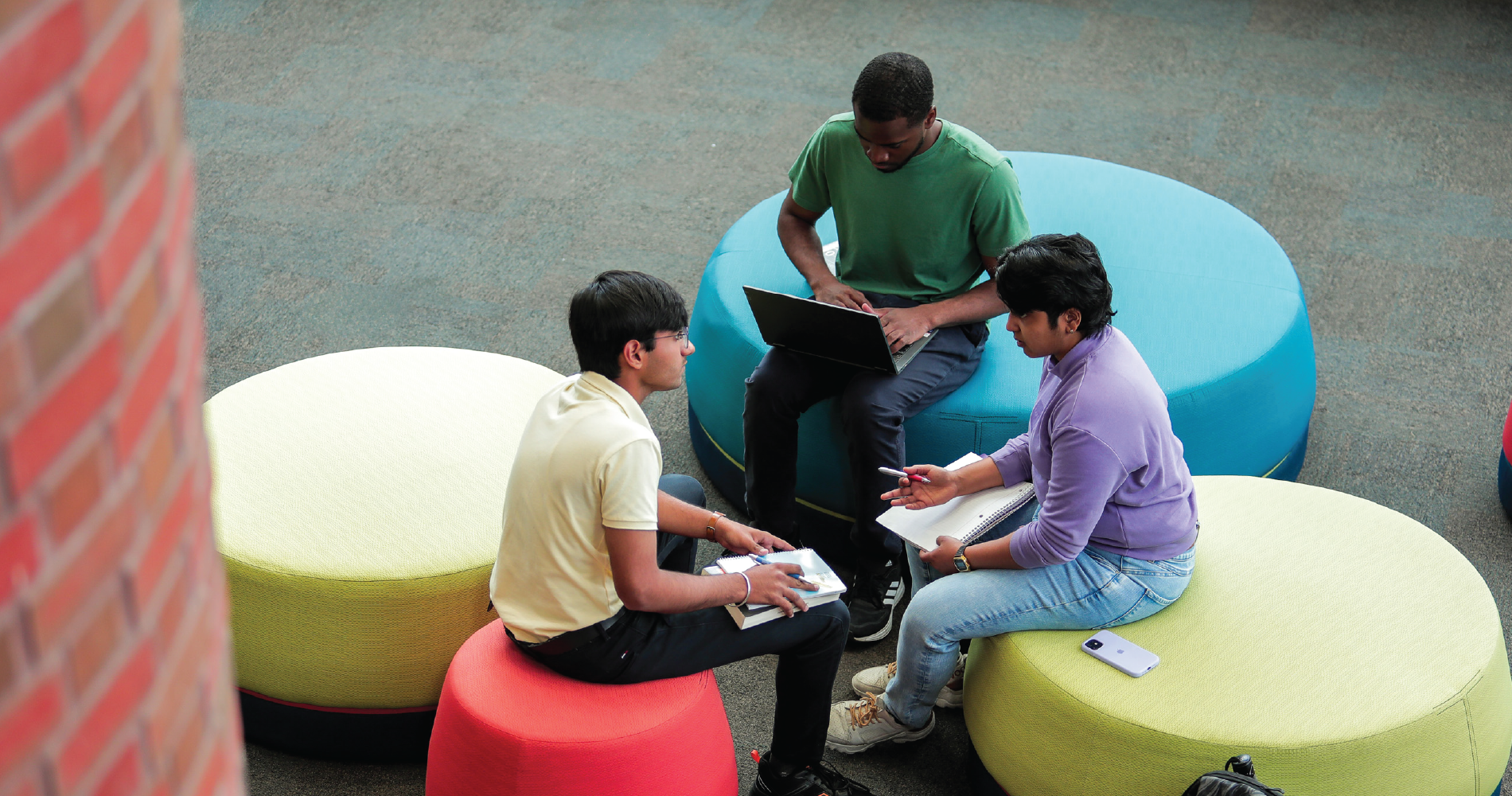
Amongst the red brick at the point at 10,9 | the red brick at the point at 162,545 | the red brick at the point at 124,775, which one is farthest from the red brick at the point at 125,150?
the red brick at the point at 124,775

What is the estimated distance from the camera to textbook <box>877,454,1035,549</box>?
2.94 meters

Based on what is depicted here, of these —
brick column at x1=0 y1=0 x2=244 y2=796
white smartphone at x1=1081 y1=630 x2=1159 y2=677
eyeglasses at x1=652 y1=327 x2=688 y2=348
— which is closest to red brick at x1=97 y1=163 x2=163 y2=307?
brick column at x1=0 y1=0 x2=244 y2=796

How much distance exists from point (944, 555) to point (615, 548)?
0.81 m

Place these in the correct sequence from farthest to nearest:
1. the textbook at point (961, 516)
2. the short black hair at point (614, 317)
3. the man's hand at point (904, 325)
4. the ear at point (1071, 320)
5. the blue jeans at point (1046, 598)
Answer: the man's hand at point (904, 325), the textbook at point (961, 516), the blue jeans at point (1046, 598), the ear at point (1071, 320), the short black hair at point (614, 317)

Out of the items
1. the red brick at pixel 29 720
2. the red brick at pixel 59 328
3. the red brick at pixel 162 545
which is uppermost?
the red brick at pixel 59 328

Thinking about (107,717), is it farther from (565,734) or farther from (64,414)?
(565,734)

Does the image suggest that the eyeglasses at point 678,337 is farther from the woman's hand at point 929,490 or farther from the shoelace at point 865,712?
the shoelace at point 865,712

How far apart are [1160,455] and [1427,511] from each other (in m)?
1.80

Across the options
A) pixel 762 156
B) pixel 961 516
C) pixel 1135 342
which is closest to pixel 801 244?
pixel 1135 342

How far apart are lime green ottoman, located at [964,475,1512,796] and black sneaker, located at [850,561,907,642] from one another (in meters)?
0.53

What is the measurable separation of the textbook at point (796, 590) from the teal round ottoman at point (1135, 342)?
0.77m

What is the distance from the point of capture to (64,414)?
0.75 m

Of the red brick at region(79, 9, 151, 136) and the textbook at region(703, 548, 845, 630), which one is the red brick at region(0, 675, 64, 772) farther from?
the textbook at region(703, 548, 845, 630)

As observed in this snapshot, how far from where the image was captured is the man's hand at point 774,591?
2.65 metres
